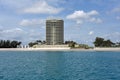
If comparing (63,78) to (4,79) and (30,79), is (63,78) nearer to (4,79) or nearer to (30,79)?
(30,79)

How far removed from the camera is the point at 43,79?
35219 millimetres

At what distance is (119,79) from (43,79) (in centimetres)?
954

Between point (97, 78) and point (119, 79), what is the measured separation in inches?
111

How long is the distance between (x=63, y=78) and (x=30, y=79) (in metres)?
4.31

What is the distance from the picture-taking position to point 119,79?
115 feet

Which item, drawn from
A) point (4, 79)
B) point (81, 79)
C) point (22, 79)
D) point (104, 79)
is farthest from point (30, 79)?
point (104, 79)

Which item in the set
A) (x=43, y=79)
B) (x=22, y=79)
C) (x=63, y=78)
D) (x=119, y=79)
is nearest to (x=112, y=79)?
(x=119, y=79)

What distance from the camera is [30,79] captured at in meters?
35.3

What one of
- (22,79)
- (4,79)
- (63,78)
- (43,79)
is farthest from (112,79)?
(4,79)

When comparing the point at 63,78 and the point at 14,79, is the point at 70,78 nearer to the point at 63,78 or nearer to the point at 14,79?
the point at 63,78

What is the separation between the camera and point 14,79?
3531 cm

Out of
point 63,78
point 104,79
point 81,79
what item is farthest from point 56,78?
point 104,79

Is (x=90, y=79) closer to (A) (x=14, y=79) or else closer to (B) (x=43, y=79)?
(B) (x=43, y=79)

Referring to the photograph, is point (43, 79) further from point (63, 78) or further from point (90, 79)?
point (90, 79)
